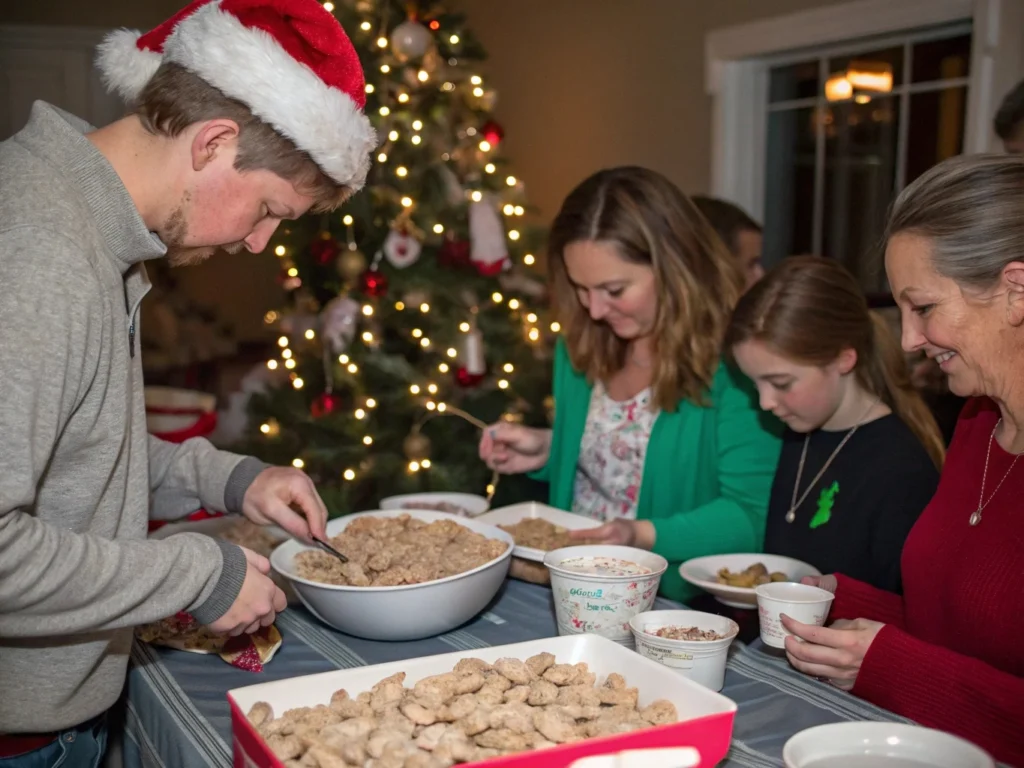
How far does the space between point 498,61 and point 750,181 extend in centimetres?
210

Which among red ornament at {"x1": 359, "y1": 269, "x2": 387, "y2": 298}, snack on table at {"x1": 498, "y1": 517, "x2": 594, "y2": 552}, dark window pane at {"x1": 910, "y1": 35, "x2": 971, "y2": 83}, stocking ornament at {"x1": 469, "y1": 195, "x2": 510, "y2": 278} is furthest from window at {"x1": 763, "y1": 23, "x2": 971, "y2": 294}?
snack on table at {"x1": 498, "y1": 517, "x2": 594, "y2": 552}

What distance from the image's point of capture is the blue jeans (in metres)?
1.27

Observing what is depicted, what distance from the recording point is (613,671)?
123 cm

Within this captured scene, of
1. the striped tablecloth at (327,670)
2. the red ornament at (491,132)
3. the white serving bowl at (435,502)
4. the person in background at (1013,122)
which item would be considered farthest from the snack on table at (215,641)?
the red ornament at (491,132)

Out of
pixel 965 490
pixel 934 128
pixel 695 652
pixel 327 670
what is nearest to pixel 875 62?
pixel 934 128

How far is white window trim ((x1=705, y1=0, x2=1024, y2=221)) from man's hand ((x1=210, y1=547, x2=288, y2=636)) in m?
2.89

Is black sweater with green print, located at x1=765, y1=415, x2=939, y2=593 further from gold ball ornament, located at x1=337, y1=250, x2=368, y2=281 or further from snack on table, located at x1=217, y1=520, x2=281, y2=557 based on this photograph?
gold ball ornament, located at x1=337, y1=250, x2=368, y2=281

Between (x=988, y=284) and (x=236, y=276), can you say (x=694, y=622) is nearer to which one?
(x=988, y=284)

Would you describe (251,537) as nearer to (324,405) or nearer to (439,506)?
(439,506)

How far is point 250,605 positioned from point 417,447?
2.47 meters

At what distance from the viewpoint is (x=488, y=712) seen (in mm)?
1098

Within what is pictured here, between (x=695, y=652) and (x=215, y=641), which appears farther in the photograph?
(x=215, y=641)

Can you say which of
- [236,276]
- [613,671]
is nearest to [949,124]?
[613,671]

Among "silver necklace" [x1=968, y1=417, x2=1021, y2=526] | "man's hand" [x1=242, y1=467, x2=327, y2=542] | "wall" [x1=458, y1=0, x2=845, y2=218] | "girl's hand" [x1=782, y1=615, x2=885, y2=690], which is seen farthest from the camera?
"wall" [x1=458, y1=0, x2=845, y2=218]
